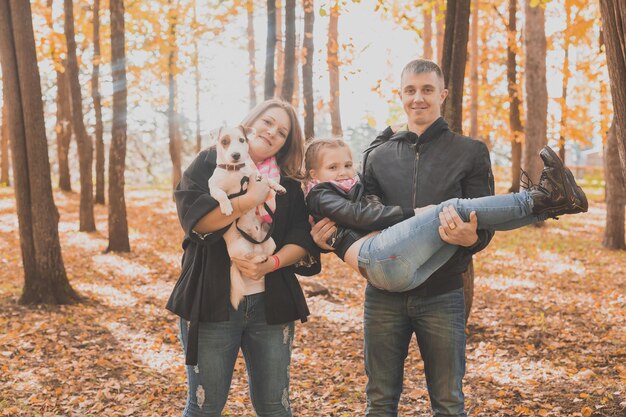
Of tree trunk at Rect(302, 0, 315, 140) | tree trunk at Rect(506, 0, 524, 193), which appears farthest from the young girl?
tree trunk at Rect(506, 0, 524, 193)

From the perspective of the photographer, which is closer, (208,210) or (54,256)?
(208,210)

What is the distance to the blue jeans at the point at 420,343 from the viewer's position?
9.81 ft

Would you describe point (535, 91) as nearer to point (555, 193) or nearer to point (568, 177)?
point (568, 177)

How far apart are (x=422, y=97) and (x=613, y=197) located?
32.1 feet

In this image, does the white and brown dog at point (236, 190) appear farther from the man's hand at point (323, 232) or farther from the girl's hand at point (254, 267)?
the man's hand at point (323, 232)

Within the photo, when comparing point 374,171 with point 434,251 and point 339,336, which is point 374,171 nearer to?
point 434,251

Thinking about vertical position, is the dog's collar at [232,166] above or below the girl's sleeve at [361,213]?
above

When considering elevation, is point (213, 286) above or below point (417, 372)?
above

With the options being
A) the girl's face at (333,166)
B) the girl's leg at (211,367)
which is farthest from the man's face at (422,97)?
the girl's leg at (211,367)

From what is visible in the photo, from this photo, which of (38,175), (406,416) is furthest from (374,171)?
(38,175)

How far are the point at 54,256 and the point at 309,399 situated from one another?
4.16m

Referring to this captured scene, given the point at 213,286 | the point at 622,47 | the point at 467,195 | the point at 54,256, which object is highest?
the point at 622,47

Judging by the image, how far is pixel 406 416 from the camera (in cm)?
454

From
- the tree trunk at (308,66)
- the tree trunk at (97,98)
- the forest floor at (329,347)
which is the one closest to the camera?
the forest floor at (329,347)
